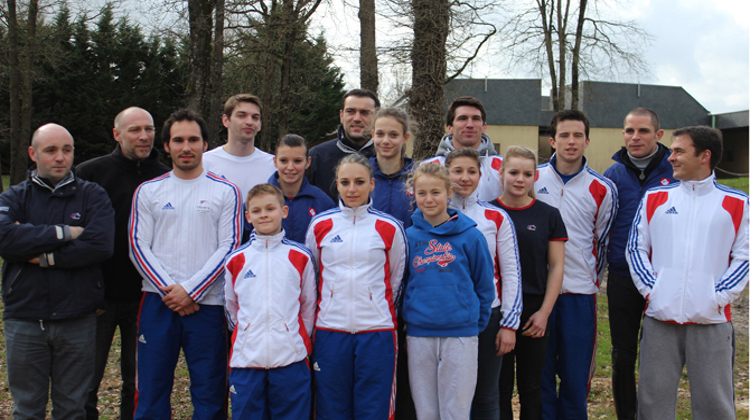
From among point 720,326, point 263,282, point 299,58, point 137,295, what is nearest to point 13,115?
point 299,58

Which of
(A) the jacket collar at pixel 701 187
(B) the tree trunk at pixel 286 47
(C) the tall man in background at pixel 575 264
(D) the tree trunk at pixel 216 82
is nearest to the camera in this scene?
(A) the jacket collar at pixel 701 187

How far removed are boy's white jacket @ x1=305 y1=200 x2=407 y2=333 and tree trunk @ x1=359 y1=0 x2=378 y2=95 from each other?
4.16m

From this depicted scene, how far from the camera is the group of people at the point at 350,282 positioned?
2986mm

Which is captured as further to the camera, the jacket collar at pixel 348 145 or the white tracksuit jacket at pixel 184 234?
the jacket collar at pixel 348 145

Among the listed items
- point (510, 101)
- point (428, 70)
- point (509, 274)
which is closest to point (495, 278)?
point (509, 274)

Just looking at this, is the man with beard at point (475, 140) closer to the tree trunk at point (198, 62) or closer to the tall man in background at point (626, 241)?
the tall man in background at point (626, 241)

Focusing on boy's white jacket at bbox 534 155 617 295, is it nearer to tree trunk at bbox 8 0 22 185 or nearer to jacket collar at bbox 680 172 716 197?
jacket collar at bbox 680 172 716 197

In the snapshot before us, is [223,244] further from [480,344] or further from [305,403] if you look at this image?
[480,344]

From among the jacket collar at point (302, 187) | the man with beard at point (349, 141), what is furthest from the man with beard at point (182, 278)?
the man with beard at point (349, 141)

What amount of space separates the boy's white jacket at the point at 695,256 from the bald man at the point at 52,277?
350 cm

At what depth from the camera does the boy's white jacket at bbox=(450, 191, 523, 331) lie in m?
3.20

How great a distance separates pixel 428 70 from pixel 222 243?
3969mm

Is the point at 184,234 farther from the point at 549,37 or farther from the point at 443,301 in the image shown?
the point at 549,37

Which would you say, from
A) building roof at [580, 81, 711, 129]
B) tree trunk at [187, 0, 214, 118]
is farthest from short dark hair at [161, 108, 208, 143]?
building roof at [580, 81, 711, 129]
